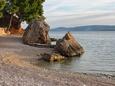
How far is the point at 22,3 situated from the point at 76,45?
93.1 feet

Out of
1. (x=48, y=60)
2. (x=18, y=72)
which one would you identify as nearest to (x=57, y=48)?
(x=48, y=60)

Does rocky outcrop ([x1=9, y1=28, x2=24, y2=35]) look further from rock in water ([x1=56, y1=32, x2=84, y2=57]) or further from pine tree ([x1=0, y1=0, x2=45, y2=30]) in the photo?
rock in water ([x1=56, y1=32, x2=84, y2=57])

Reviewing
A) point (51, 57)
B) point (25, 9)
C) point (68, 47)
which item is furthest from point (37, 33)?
point (25, 9)

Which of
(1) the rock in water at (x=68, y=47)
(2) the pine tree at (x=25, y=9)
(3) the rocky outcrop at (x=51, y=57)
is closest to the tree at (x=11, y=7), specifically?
(2) the pine tree at (x=25, y=9)

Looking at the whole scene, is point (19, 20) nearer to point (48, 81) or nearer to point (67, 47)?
point (67, 47)

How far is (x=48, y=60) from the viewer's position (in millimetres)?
41906

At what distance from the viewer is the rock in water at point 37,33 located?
59219 millimetres

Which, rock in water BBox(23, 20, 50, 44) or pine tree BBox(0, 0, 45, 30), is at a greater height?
pine tree BBox(0, 0, 45, 30)

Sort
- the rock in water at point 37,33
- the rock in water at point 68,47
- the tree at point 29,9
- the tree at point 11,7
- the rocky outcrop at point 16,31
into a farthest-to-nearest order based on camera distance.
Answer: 1. the rocky outcrop at point 16,31
2. the tree at point 29,9
3. the tree at point 11,7
4. the rock in water at point 37,33
5. the rock in water at point 68,47

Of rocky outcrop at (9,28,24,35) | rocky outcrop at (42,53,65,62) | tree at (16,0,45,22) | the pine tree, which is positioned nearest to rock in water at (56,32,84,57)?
rocky outcrop at (42,53,65,62)

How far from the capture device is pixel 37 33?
195 ft

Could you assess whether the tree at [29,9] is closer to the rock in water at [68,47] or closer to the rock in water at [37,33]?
the rock in water at [37,33]

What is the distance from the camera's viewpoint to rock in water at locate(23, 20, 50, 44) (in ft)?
194

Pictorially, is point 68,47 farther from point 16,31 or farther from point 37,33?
point 16,31
